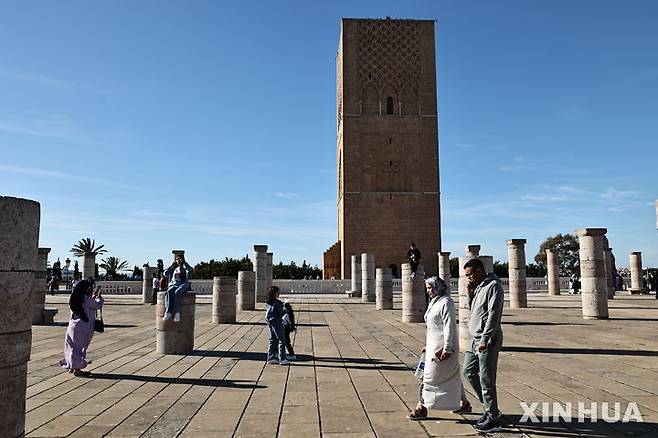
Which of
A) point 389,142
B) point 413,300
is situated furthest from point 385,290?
point 389,142

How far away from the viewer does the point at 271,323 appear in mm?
8391

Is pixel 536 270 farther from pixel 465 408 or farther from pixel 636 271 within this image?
pixel 465 408

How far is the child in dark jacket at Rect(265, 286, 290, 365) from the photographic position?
8.20 m

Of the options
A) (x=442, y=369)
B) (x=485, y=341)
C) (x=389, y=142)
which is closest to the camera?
(x=485, y=341)

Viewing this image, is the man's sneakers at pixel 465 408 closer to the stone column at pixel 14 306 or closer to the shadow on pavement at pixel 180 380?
the shadow on pavement at pixel 180 380

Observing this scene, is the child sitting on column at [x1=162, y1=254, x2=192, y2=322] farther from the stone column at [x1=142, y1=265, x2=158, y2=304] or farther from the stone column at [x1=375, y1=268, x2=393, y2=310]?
the stone column at [x1=142, y1=265, x2=158, y2=304]

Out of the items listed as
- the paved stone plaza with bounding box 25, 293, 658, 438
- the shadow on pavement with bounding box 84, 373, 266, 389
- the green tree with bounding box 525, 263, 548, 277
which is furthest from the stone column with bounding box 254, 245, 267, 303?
the green tree with bounding box 525, 263, 548, 277

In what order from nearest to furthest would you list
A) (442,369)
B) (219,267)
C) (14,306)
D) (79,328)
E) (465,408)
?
1. (14,306)
2. (442,369)
3. (465,408)
4. (79,328)
5. (219,267)

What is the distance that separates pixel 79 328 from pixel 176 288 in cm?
179

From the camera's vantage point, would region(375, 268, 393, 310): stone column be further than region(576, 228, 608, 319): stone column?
Yes

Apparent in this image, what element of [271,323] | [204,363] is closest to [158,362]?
[204,363]

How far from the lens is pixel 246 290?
19.2m

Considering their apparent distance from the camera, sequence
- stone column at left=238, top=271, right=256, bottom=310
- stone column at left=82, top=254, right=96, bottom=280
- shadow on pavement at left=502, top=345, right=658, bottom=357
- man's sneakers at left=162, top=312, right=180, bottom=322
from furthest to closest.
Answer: stone column at left=82, top=254, right=96, bottom=280 < stone column at left=238, top=271, right=256, bottom=310 < man's sneakers at left=162, top=312, right=180, bottom=322 < shadow on pavement at left=502, top=345, right=658, bottom=357

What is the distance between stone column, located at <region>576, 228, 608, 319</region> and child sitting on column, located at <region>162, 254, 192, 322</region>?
39.2 ft
